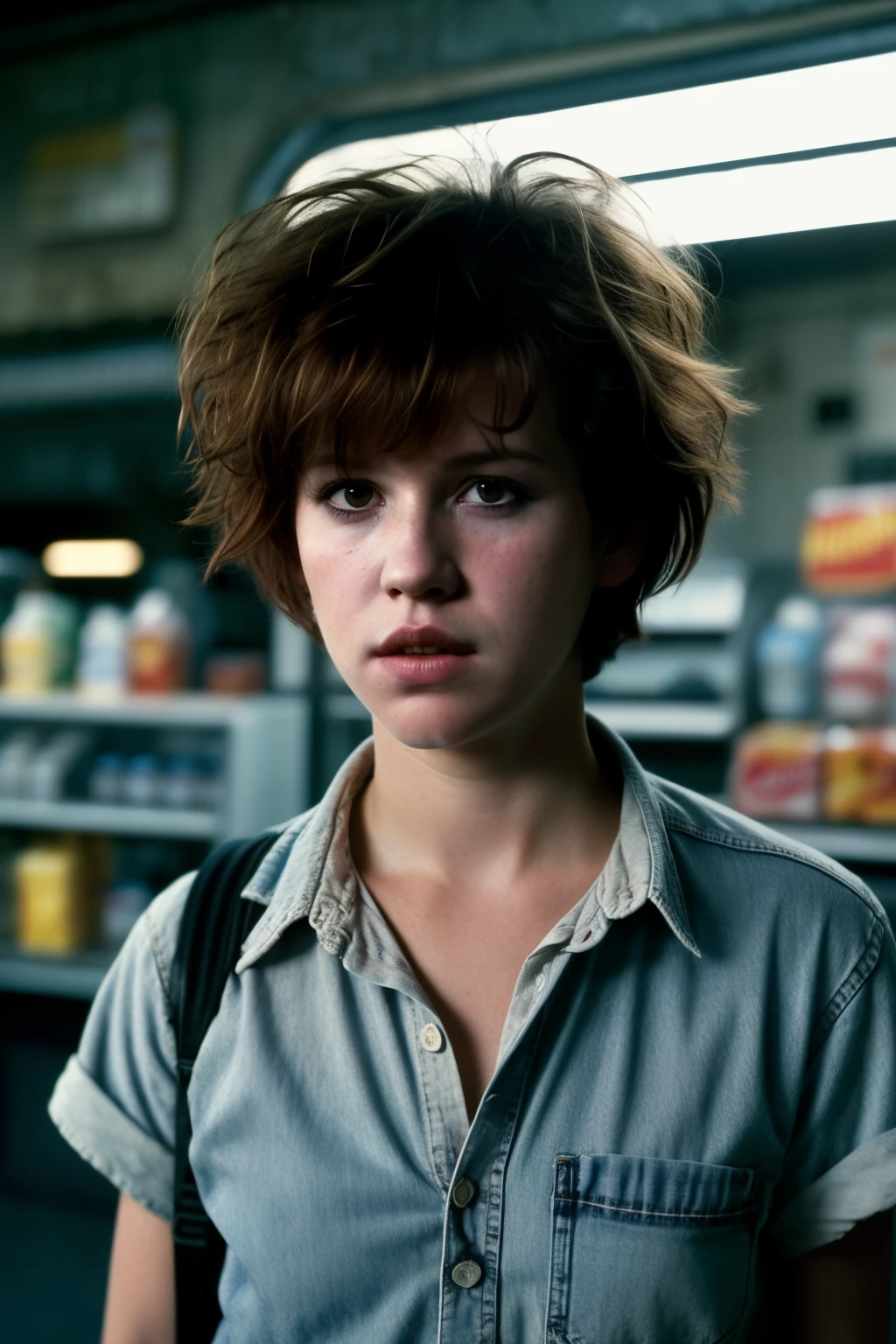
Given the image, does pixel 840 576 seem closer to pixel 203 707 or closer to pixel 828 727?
pixel 828 727

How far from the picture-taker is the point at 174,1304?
3.14 feet

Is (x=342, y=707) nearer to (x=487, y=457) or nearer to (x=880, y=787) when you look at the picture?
(x=880, y=787)

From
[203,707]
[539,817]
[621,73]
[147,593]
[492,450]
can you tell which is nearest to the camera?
[492,450]

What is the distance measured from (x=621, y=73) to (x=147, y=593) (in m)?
2.06

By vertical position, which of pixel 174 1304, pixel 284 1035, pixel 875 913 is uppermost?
pixel 875 913

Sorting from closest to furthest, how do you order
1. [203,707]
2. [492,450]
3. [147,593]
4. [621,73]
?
[492,450] < [621,73] < [203,707] < [147,593]

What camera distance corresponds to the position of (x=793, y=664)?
8.75ft

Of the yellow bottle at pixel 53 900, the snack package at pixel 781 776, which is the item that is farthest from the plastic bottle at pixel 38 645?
the snack package at pixel 781 776

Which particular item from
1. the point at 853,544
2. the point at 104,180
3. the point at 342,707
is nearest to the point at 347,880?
the point at 853,544

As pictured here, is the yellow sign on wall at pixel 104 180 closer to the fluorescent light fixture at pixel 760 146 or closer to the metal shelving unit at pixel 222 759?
the fluorescent light fixture at pixel 760 146

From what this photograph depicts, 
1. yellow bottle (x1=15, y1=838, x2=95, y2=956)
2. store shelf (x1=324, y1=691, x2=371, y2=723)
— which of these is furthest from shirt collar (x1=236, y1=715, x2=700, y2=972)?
yellow bottle (x1=15, y1=838, x2=95, y2=956)

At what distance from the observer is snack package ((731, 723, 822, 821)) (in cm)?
256

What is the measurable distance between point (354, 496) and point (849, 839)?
2.03m

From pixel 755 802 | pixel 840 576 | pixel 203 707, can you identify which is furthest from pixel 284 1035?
pixel 203 707
